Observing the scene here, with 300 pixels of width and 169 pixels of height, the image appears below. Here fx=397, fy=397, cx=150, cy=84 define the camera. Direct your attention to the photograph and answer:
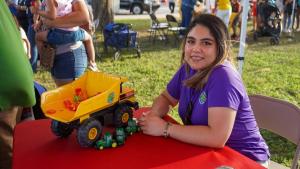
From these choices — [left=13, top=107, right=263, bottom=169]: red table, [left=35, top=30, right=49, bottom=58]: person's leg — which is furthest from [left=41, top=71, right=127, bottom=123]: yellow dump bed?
[left=35, top=30, right=49, bottom=58]: person's leg

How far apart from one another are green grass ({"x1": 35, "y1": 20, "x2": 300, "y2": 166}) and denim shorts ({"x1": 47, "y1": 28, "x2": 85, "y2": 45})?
67.2 inches

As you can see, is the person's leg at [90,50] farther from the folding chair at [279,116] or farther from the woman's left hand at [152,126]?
the woman's left hand at [152,126]

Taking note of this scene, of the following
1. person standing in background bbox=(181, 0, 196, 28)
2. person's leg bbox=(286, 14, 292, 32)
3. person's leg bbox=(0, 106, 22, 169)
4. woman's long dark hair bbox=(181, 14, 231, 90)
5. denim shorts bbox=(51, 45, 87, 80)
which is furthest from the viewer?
person's leg bbox=(286, 14, 292, 32)

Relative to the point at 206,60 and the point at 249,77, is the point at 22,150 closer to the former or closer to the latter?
the point at 206,60

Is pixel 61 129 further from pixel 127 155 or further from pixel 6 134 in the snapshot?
pixel 6 134

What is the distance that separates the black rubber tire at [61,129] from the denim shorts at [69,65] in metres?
1.04

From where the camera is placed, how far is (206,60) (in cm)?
180

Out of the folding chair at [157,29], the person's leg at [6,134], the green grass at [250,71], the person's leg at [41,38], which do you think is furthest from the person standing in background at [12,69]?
the folding chair at [157,29]

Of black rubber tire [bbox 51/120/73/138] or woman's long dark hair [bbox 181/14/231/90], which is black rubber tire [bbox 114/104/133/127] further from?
woman's long dark hair [bbox 181/14/231/90]

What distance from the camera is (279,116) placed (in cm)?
215

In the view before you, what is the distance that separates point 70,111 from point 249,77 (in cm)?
487

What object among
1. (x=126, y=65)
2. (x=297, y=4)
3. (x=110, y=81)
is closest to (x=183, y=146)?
(x=110, y=81)

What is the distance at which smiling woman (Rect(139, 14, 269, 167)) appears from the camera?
5.34 feet

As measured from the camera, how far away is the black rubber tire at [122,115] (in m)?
1.67
